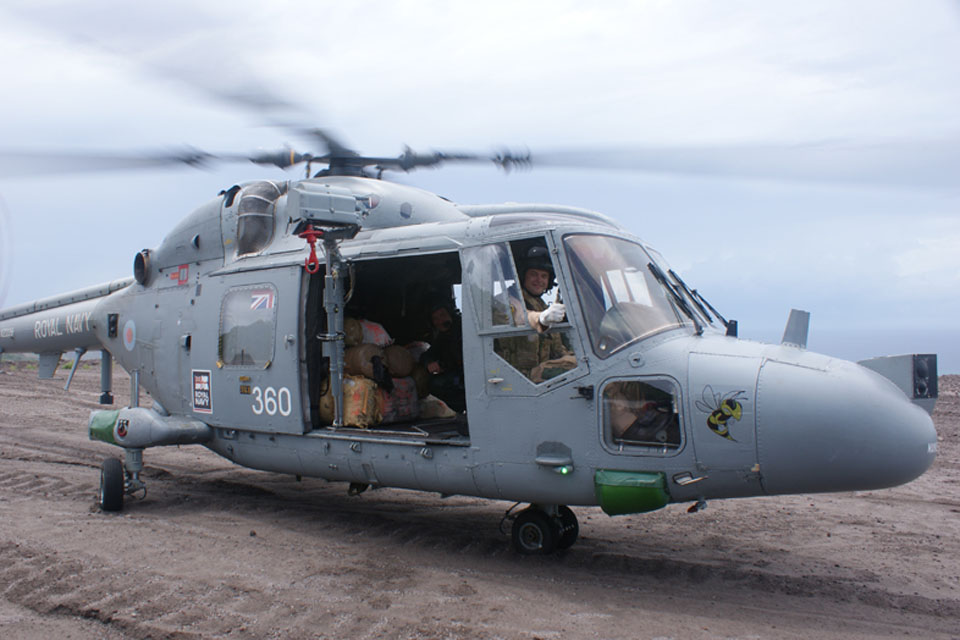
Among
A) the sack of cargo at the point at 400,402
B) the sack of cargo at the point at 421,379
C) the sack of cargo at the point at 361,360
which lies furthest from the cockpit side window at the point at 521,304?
the sack of cargo at the point at 421,379

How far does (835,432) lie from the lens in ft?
13.5

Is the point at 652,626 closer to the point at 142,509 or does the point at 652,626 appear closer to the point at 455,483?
the point at 455,483

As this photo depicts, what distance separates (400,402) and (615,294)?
2.63 meters

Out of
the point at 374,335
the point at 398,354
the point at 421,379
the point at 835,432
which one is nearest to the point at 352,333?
the point at 374,335

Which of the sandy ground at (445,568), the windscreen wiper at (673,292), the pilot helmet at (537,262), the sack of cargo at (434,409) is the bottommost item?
Answer: the sandy ground at (445,568)

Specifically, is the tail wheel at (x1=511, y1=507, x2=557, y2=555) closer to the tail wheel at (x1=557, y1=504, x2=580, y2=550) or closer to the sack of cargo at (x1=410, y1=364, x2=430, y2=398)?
the tail wheel at (x1=557, y1=504, x2=580, y2=550)

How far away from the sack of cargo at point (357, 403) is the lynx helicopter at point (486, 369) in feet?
0.08

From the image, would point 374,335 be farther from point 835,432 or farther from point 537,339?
point 835,432

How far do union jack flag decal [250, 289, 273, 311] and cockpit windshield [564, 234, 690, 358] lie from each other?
288 cm

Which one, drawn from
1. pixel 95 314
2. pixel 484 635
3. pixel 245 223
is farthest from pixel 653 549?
pixel 95 314

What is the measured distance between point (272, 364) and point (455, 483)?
2.11m

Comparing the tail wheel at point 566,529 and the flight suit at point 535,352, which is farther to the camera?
the tail wheel at point 566,529

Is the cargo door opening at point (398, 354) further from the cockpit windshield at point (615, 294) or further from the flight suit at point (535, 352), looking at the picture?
the cockpit windshield at point (615, 294)

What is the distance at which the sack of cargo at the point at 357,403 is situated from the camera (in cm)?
621
